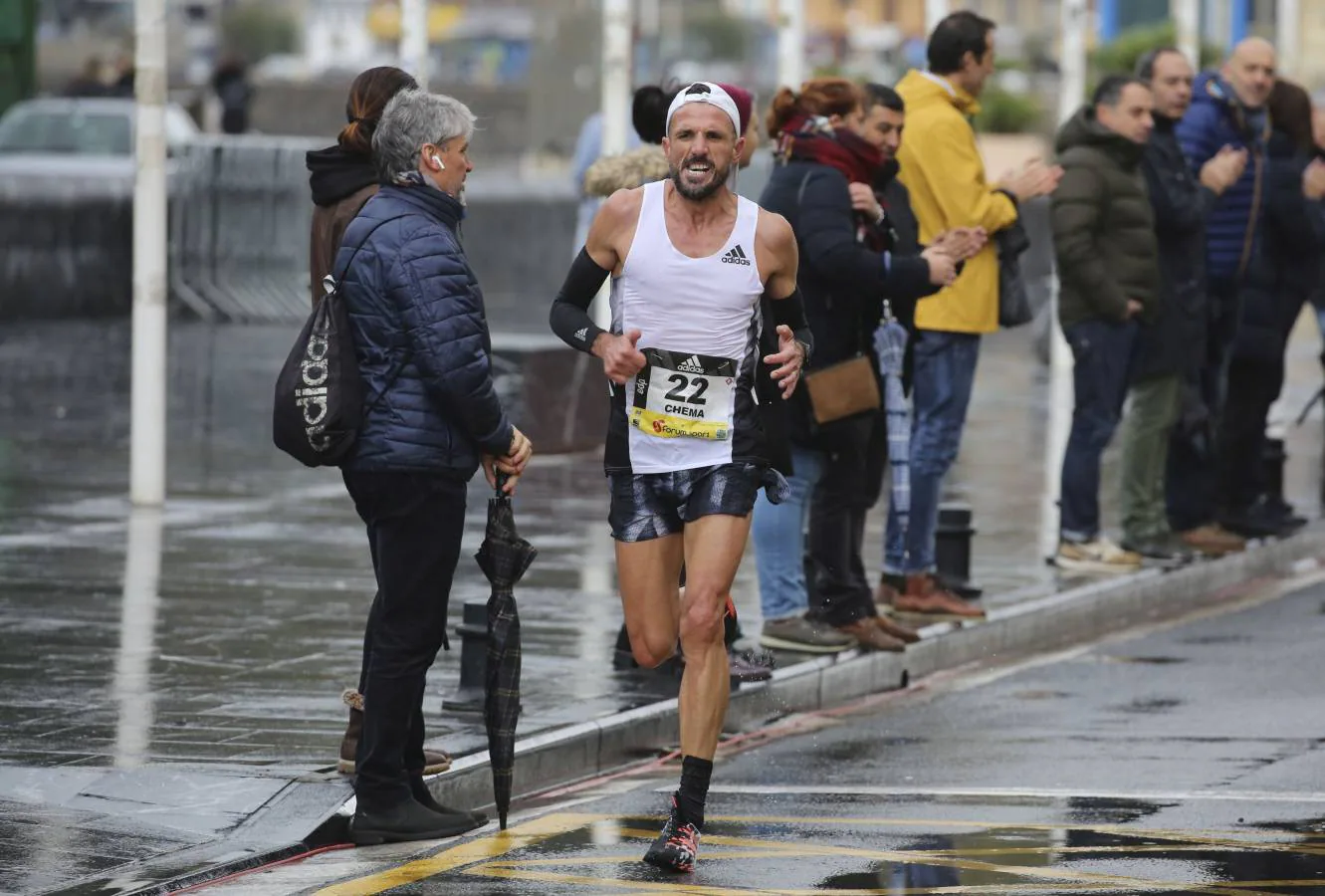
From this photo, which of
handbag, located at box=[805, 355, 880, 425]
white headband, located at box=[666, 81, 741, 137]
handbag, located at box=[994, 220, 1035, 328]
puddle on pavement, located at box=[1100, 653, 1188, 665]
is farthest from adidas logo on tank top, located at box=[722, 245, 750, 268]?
puddle on pavement, located at box=[1100, 653, 1188, 665]

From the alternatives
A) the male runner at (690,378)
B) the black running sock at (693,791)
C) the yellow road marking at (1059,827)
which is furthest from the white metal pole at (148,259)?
the black running sock at (693,791)

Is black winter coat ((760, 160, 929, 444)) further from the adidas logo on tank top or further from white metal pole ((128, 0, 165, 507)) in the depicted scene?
white metal pole ((128, 0, 165, 507))

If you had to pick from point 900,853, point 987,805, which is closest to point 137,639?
point 987,805

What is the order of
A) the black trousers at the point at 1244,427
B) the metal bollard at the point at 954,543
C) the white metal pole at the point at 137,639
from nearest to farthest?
1. the white metal pole at the point at 137,639
2. the metal bollard at the point at 954,543
3. the black trousers at the point at 1244,427

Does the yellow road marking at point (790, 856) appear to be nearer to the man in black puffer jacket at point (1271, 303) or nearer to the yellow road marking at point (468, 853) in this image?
the yellow road marking at point (468, 853)

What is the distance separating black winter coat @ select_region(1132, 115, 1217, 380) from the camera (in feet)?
41.5

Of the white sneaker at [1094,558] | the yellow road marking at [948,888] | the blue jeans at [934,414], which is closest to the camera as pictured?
the yellow road marking at [948,888]

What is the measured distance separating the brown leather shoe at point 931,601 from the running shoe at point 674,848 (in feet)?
13.5

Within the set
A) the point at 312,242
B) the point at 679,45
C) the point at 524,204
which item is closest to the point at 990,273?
the point at 312,242

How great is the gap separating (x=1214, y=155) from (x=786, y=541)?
4.45m

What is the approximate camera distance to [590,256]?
7934 mm

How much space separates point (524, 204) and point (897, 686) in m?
20.3

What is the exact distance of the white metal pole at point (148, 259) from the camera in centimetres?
1362

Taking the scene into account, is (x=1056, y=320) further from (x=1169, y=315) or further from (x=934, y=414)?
(x=934, y=414)
